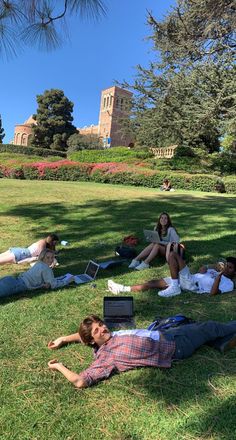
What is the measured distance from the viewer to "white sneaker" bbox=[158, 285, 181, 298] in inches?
218

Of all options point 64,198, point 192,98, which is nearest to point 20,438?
point 64,198

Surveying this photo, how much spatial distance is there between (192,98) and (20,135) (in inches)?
2700

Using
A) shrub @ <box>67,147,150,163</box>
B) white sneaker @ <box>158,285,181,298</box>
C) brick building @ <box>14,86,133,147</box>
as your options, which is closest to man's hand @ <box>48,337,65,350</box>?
white sneaker @ <box>158,285,181,298</box>

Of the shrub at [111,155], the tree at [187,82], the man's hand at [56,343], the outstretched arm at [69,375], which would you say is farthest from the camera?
Answer: the shrub at [111,155]

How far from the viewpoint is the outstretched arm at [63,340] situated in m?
3.98

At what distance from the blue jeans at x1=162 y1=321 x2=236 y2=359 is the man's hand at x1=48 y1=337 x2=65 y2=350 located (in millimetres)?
991

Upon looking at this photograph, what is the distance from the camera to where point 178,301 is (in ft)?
17.6

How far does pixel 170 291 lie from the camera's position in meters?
5.58

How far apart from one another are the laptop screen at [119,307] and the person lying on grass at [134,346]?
2.05 feet

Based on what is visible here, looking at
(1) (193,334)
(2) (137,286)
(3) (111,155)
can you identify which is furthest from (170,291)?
(3) (111,155)

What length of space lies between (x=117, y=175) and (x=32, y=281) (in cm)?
1780

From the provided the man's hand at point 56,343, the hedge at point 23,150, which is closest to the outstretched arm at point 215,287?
the man's hand at point 56,343

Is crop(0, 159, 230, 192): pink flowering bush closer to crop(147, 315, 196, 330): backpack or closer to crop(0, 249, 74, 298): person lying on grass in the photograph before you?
crop(0, 249, 74, 298): person lying on grass

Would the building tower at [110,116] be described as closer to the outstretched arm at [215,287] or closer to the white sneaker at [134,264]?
the white sneaker at [134,264]
